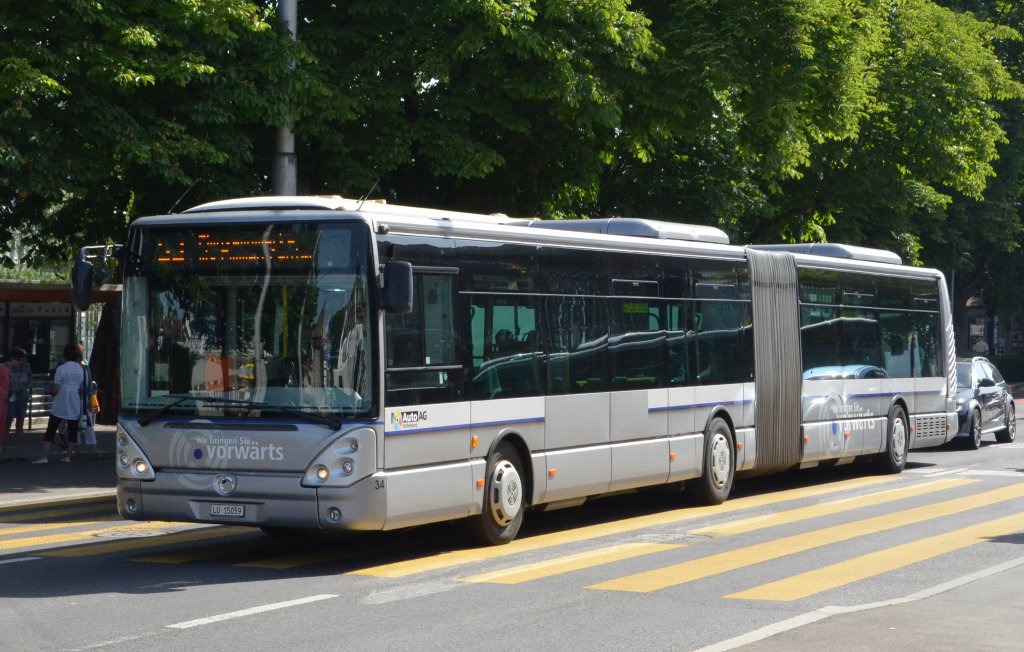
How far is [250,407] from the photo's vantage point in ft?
36.7

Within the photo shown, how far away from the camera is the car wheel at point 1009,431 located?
28.9 meters

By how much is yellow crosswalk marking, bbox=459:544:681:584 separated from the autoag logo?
1249 millimetres

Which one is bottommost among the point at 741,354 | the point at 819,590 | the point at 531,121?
the point at 819,590

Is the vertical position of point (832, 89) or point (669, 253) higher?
point (832, 89)

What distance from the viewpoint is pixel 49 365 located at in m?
30.0

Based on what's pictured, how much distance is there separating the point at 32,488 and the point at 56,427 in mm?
3298

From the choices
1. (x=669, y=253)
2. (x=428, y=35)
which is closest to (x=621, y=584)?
(x=669, y=253)

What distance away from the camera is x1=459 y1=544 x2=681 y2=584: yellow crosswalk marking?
10711mm

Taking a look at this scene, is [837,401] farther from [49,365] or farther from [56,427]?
[49,365]

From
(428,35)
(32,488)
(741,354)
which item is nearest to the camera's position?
(741,354)

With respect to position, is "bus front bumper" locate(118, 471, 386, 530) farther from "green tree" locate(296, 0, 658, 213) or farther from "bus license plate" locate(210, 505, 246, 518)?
"green tree" locate(296, 0, 658, 213)

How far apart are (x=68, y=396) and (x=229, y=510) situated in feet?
36.3

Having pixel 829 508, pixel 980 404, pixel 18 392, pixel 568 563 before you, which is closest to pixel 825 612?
pixel 568 563

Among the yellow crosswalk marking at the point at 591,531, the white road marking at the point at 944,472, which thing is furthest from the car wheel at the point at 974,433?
the yellow crosswalk marking at the point at 591,531
